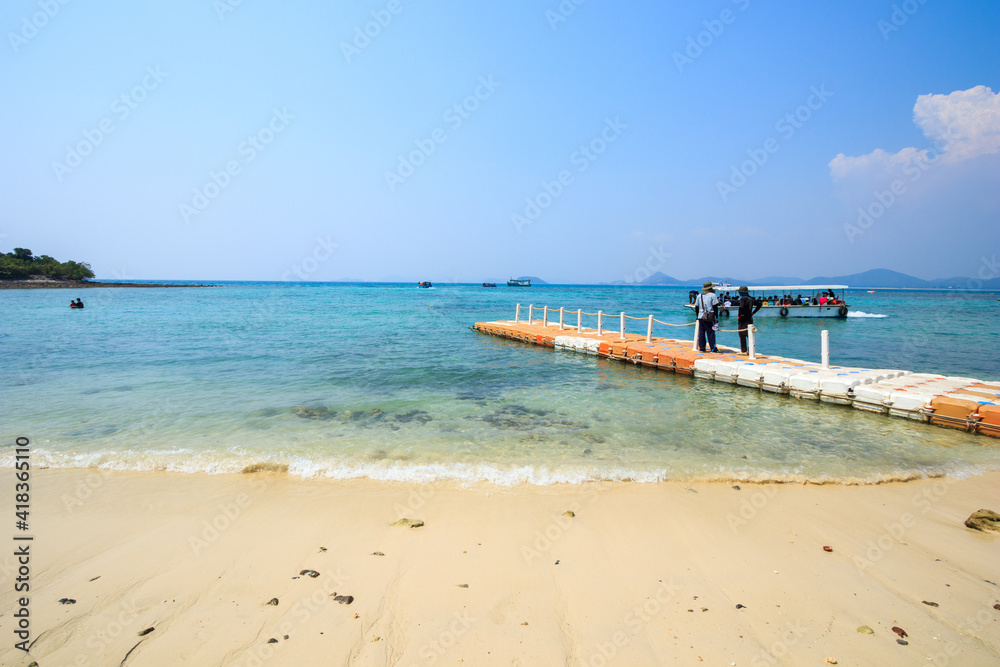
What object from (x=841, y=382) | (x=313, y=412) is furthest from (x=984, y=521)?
(x=313, y=412)

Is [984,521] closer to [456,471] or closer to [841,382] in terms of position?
[841,382]

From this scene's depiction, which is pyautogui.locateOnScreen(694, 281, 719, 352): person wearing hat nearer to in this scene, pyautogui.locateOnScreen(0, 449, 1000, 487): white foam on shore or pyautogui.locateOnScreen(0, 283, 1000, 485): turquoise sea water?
pyautogui.locateOnScreen(0, 283, 1000, 485): turquoise sea water

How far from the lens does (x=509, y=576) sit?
14.0 feet

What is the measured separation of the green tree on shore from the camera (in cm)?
8256

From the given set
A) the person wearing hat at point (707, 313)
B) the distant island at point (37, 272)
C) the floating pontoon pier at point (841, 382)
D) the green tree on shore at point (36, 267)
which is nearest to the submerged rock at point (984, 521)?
the floating pontoon pier at point (841, 382)

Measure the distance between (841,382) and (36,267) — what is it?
13152 cm

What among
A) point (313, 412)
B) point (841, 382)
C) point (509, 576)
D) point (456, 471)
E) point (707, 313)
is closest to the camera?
point (509, 576)

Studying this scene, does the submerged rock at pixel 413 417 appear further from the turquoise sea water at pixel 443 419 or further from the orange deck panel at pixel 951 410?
the orange deck panel at pixel 951 410

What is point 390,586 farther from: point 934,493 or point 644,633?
point 934,493

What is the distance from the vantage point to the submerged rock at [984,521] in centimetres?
511

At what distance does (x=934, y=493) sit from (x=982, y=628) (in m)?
3.61

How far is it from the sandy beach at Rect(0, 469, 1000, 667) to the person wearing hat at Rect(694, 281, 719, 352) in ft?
29.8

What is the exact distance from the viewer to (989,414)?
871 cm

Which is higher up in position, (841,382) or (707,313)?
(707,313)
